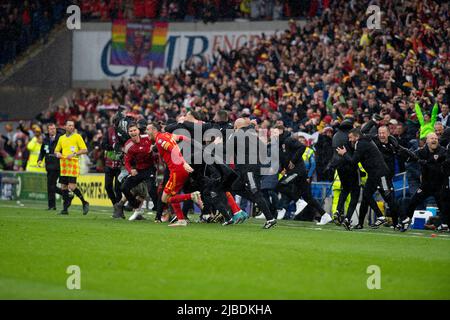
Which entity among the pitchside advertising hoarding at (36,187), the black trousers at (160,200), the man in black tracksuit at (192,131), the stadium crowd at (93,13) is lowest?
the pitchside advertising hoarding at (36,187)

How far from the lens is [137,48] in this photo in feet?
140

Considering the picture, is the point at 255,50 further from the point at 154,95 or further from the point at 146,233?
the point at 146,233

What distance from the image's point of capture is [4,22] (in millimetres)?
44375

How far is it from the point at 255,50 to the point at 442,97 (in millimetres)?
12895

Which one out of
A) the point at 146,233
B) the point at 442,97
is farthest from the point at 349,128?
the point at 146,233

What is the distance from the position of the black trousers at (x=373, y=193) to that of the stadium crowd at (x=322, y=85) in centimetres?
153

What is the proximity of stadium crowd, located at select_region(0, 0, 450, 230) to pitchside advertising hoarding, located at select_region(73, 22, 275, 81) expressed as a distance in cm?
127

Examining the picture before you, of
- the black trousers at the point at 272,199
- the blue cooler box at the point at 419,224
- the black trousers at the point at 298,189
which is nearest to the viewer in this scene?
the blue cooler box at the point at 419,224

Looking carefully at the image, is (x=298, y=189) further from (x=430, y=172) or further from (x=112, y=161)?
(x=112, y=161)

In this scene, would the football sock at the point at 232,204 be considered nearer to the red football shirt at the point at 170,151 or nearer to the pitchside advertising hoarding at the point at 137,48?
the red football shirt at the point at 170,151

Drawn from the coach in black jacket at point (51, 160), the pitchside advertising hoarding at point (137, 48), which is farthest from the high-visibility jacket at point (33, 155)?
the pitchside advertising hoarding at point (137, 48)

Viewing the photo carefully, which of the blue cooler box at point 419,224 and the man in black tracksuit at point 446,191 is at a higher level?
the man in black tracksuit at point 446,191

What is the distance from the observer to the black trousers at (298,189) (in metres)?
22.3

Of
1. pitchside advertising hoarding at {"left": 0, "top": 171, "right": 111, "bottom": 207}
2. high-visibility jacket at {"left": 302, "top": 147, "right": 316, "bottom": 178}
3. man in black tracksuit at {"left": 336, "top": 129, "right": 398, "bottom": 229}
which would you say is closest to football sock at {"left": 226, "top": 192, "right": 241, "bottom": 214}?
man in black tracksuit at {"left": 336, "top": 129, "right": 398, "bottom": 229}
